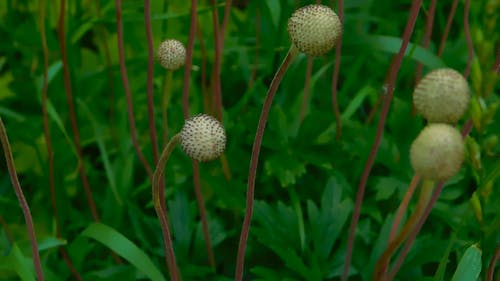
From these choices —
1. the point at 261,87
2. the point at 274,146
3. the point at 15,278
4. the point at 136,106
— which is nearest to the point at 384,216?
the point at 274,146

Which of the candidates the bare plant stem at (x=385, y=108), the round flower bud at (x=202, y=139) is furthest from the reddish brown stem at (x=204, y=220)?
the round flower bud at (x=202, y=139)

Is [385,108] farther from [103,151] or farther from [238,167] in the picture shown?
[103,151]

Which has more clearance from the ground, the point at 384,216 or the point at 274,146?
the point at 274,146

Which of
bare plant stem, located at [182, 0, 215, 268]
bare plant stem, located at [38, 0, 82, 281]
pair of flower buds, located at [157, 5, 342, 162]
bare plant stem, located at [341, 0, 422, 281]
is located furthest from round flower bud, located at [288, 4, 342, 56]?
bare plant stem, located at [38, 0, 82, 281]

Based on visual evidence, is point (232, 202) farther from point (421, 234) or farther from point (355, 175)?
point (421, 234)

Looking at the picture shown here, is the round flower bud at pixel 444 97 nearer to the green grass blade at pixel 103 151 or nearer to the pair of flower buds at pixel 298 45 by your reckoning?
the pair of flower buds at pixel 298 45

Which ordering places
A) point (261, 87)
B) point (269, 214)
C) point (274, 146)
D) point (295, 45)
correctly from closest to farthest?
1. point (295, 45)
2. point (269, 214)
3. point (274, 146)
4. point (261, 87)
